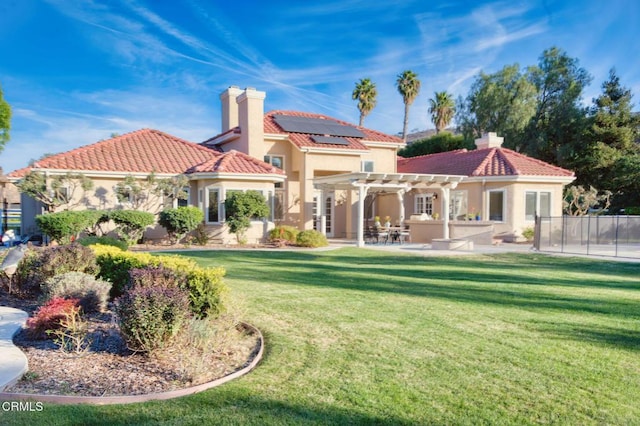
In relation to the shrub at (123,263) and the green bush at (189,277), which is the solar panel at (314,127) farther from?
the green bush at (189,277)

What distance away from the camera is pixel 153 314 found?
5.94 metres

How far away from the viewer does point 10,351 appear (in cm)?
584

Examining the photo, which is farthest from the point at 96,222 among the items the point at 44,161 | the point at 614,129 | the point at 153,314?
the point at 614,129

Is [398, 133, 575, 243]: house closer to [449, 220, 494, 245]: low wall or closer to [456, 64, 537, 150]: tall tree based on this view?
[449, 220, 494, 245]: low wall

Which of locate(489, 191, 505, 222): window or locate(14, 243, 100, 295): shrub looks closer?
locate(14, 243, 100, 295): shrub

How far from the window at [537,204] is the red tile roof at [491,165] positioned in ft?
3.72

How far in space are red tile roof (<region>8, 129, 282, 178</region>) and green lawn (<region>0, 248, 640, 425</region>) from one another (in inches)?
460

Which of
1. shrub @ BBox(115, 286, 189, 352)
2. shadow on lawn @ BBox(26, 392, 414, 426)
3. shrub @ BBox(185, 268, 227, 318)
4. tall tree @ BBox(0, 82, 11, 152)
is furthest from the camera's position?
tall tree @ BBox(0, 82, 11, 152)

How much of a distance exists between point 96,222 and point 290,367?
16.5 m

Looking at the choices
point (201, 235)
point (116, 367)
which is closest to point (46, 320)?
point (116, 367)

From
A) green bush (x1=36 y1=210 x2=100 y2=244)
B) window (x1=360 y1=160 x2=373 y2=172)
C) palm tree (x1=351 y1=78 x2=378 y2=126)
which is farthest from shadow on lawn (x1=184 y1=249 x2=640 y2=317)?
palm tree (x1=351 y1=78 x2=378 y2=126)

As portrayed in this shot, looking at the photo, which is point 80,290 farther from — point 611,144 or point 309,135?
point 611,144

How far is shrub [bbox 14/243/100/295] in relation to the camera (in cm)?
904

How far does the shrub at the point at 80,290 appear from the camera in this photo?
7.78 metres
